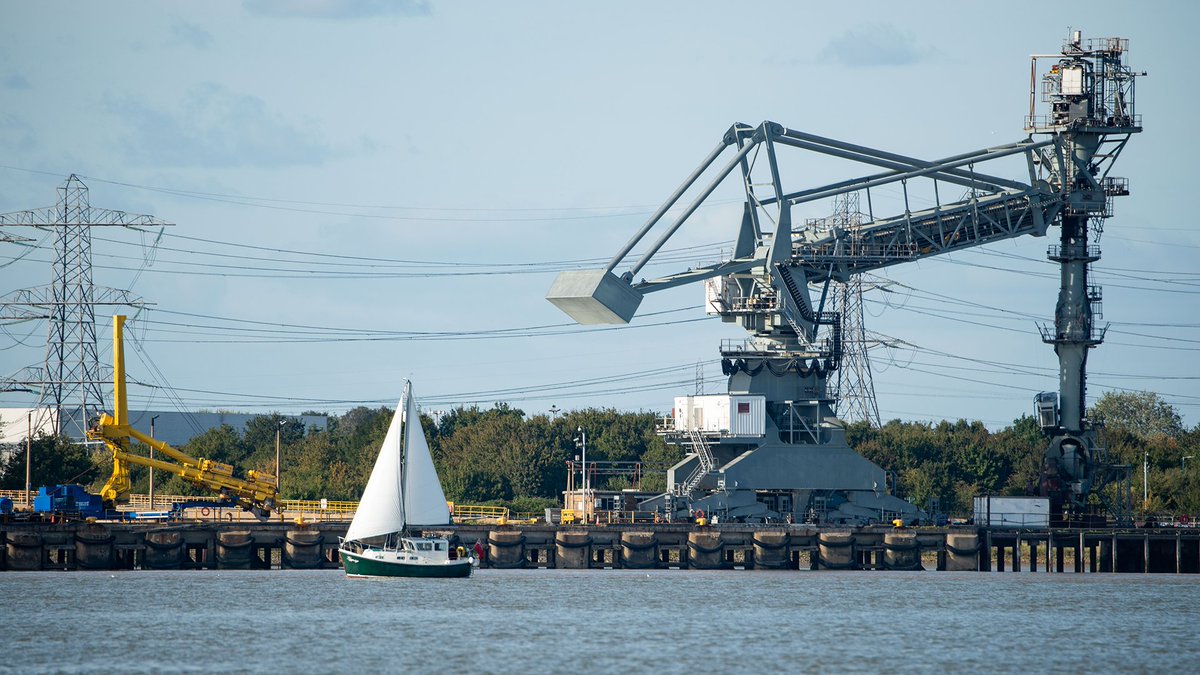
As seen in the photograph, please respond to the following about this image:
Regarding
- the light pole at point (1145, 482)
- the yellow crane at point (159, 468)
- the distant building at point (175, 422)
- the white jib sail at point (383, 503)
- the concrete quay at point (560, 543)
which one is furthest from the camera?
the distant building at point (175, 422)

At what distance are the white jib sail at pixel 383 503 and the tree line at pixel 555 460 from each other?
112ft

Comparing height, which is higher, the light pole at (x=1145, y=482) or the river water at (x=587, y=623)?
the light pole at (x=1145, y=482)

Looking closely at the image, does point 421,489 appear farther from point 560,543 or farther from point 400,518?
point 560,543

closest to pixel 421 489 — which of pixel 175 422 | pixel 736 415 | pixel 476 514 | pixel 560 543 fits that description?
pixel 560 543

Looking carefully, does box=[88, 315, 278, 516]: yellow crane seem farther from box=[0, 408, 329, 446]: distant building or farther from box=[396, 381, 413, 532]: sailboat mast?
box=[0, 408, 329, 446]: distant building

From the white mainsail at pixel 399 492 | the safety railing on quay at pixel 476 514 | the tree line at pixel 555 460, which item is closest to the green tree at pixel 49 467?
the tree line at pixel 555 460

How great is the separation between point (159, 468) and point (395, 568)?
2199 cm

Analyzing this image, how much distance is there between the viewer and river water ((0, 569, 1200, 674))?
2115 inches

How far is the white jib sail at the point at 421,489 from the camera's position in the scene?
3204 inches

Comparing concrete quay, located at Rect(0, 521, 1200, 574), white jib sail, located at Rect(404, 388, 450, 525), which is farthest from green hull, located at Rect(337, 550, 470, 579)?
concrete quay, located at Rect(0, 521, 1200, 574)

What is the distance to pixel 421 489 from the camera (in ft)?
269

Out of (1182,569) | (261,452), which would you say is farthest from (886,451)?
(261,452)

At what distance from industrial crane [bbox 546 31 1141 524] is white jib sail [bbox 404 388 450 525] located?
44.7 feet

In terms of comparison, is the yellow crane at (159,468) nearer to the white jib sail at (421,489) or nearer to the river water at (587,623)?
the river water at (587,623)
